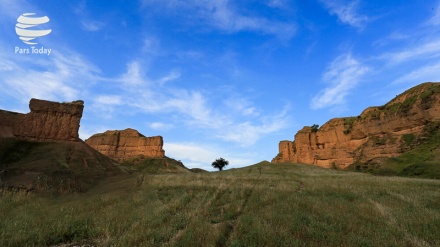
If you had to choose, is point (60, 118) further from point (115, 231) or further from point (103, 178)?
point (115, 231)

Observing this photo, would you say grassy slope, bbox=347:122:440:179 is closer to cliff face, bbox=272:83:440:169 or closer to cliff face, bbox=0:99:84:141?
cliff face, bbox=272:83:440:169

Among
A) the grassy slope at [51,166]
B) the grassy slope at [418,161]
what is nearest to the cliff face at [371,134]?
the grassy slope at [418,161]

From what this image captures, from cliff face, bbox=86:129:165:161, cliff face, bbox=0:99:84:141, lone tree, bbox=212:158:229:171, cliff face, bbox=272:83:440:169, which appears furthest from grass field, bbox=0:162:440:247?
cliff face, bbox=86:129:165:161

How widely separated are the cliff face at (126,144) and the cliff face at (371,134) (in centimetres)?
5359

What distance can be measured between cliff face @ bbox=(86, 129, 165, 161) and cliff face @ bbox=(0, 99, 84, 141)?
7357cm

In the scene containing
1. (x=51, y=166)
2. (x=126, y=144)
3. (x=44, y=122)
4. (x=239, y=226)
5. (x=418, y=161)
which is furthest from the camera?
(x=126, y=144)

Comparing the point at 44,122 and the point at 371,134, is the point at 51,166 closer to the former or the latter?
the point at 44,122

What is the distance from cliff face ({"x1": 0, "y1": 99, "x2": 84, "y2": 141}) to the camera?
101 feet

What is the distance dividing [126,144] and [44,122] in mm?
84023

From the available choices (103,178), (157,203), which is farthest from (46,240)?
(103,178)

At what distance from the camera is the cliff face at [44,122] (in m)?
30.7

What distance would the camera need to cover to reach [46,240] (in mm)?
8508

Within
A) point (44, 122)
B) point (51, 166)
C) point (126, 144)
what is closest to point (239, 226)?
point (51, 166)

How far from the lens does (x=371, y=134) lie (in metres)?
82.2
